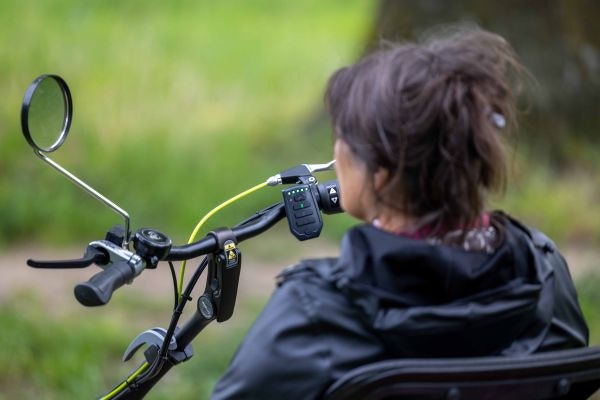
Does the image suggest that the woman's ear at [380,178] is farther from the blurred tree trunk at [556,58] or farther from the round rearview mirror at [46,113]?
the blurred tree trunk at [556,58]

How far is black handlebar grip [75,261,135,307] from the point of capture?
1.96 metres

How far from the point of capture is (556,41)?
23.4 ft

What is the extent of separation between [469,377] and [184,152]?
5808 millimetres

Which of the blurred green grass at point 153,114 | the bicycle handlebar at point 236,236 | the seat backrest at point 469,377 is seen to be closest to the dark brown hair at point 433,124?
the seat backrest at point 469,377

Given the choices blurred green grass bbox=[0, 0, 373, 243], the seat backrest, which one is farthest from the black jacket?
blurred green grass bbox=[0, 0, 373, 243]

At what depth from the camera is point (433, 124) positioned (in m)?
1.89

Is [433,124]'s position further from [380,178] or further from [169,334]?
[169,334]

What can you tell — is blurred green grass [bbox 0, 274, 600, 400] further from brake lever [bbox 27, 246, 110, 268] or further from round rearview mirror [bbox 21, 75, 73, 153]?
brake lever [bbox 27, 246, 110, 268]

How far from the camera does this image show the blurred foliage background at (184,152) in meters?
5.18

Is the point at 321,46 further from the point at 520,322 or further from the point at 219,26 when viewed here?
the point at 520,322

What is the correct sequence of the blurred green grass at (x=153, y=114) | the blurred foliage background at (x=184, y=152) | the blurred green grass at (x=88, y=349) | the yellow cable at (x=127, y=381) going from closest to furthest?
1. the yellow cable at (x=127, y=381)
2. the blurred green grass at (x=88, y=349)
3. the blurred foliage background at (x=184, y=152)
4. the blurred green grass at (x=153, y=114)

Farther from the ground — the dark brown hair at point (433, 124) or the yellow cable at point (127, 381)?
the dark brown hair at point (433, 124)

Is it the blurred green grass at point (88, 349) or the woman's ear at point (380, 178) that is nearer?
the woman's ear at point (380, 178)

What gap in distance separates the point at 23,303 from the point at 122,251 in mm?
3745
